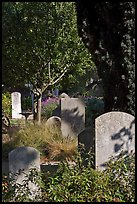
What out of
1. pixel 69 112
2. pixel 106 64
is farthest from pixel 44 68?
pixel 106 64

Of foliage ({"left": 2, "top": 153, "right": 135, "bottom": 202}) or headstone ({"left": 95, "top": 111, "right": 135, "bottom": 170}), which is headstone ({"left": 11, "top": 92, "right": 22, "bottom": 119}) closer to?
headstone ({"left": 95, "top": 111, "right": 135, "bottom": 170})

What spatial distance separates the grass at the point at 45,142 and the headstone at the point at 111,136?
11.5 feet

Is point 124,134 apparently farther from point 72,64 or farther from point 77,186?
point 72,64

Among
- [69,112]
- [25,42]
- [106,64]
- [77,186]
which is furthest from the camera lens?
[25,42]

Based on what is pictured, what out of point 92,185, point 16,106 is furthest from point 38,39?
point 92,185

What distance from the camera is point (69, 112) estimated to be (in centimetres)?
1234

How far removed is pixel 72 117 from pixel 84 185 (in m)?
7.06

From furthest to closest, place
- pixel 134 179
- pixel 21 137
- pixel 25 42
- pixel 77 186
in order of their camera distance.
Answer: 1. pixel 25 42
2. pixel 21 137
3. pixel 134 179
4. pixel 77 186

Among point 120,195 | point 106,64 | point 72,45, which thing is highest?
point 72,45

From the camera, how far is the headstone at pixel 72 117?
39.9 feet

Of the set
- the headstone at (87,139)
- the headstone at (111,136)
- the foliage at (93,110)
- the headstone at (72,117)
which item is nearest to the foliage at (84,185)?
the headstone at (111,136)

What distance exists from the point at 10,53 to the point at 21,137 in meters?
4.92

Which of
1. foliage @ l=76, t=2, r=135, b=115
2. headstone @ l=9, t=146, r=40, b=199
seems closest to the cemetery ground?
headstone @ l=9, t=146, r=40, b=199

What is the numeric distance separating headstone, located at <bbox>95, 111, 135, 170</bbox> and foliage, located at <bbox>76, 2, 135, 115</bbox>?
1.77 metres
